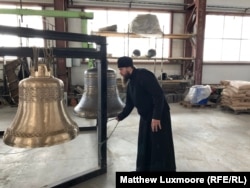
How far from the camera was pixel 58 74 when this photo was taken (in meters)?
6.69

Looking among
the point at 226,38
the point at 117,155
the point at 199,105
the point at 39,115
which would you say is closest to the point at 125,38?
the point at 199,105

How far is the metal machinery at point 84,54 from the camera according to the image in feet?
5.52

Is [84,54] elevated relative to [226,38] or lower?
lower

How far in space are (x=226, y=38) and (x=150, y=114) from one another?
21.6ft

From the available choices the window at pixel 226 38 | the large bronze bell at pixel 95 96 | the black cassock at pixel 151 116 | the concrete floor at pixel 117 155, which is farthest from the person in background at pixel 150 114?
the window at pixel 226 38

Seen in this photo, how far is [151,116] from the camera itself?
7.82ft

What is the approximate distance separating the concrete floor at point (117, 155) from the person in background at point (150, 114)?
0.55m

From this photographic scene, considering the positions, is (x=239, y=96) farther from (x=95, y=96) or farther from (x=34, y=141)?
(x=34, y=141)

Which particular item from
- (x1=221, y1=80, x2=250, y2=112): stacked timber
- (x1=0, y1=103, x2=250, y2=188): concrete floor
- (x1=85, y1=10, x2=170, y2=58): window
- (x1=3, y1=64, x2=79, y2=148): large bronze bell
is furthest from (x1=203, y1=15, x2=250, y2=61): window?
(x1=3, y1=64, x2=79, y2=148): large bronze bell

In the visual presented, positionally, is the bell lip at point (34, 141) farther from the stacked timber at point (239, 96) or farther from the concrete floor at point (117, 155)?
the stacked timber at point (239, 96)

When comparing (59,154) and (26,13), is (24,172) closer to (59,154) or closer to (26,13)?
(59,154)

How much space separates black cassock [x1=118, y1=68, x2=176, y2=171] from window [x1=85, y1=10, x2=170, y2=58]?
4837 millimetres

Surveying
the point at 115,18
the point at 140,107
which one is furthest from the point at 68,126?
the point at 115,18

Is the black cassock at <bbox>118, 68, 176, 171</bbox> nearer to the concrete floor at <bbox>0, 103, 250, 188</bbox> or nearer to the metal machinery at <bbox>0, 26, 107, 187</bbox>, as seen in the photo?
the metal machinery at <bbox>0, 26, 107, 187</bbox>
